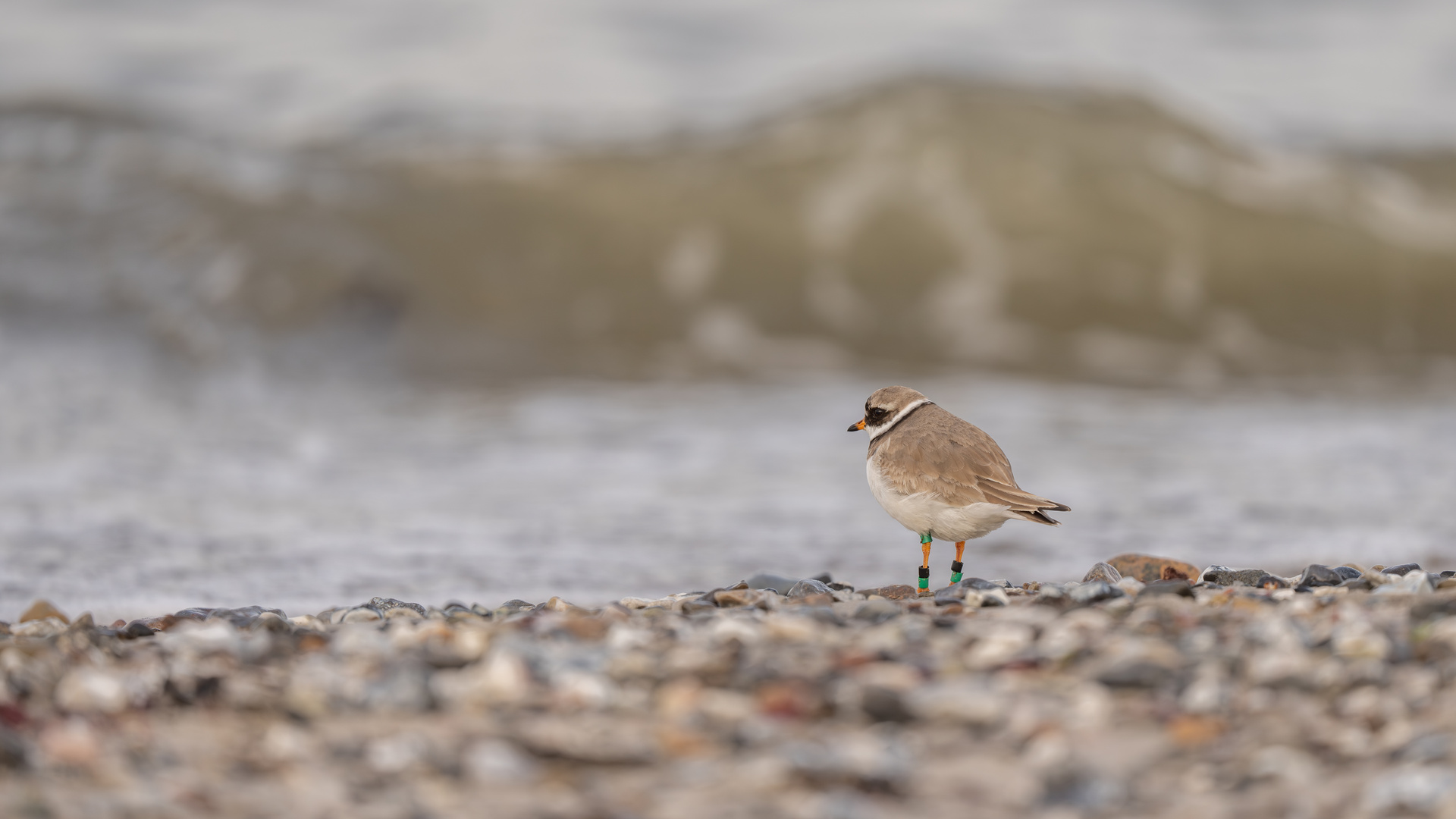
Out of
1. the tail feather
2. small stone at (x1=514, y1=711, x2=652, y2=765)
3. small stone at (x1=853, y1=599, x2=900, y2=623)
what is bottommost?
small stone at (x1=514, y1=711, x2=652, y2=765)

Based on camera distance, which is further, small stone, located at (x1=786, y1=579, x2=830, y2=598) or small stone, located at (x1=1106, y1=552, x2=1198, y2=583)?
small stone, located at (x1=1106, y1=552, x2=1198, y2=583)

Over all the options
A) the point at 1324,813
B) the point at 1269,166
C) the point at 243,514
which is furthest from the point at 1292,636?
the point at 1269,166

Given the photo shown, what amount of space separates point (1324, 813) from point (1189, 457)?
715 centimetres

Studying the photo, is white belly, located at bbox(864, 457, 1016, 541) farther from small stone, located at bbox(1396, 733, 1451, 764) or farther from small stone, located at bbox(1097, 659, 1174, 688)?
small stone, located at bbox(1396, 733, 1451, 764)

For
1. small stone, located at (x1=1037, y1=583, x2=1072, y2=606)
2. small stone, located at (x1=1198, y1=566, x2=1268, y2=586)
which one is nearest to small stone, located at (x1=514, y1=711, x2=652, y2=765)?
small stone, located at (x1=1037, y1=583, x2=1072, y2=606)

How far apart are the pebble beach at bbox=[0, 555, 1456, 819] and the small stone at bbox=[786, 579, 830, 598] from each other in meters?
0.70

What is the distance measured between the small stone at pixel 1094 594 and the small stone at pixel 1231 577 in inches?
34.8

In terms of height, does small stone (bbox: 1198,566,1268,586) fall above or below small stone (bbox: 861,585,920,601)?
above

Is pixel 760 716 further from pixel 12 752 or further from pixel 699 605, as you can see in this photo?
pixel 12 752

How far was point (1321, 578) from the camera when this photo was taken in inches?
163

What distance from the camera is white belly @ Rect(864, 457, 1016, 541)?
13.0 ft

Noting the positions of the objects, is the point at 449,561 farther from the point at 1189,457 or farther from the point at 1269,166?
the point at 1269,166

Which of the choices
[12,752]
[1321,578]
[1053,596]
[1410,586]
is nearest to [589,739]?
[12,752]

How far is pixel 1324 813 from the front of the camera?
2283 millimetres
